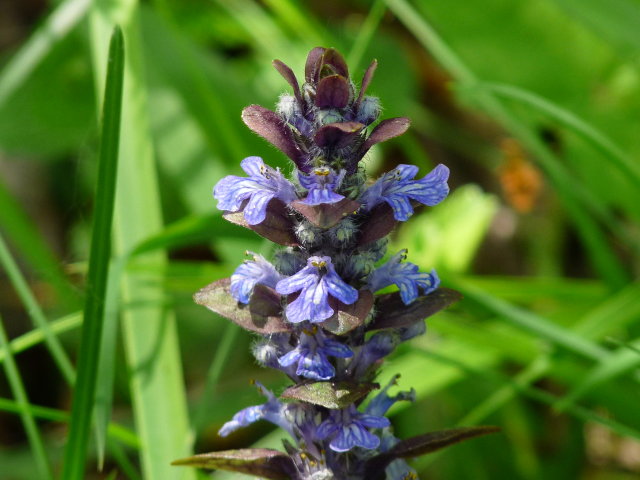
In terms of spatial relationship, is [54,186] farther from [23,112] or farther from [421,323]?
[421,323]

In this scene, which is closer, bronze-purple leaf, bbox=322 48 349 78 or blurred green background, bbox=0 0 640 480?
bronze-purple leaf, bbox=322 48 349 78

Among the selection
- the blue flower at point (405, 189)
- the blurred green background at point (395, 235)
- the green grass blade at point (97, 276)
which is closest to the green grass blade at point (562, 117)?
the blurred green background at point (395, 235)

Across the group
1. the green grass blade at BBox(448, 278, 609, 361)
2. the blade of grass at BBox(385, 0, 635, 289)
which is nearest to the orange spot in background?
the blade of grass at BBox(385, 0, 635, 289)

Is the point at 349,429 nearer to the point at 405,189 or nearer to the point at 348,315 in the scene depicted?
the point at 348,315

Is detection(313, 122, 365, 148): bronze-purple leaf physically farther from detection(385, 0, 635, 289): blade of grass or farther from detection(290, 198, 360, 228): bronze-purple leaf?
detection(385, 0, 635, 289): blade of grass

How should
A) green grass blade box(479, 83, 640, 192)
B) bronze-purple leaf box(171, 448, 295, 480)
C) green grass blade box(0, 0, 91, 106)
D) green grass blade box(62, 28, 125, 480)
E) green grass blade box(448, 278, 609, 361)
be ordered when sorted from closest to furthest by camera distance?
bronze-purple leaf box(171, 448, 295, 480), green grass blade box(62, 28, 125, 480), green grass blade box(479, 83, 640, 192), green grass blade box(448, 278, 609, 361), green grass blade box(0, 0, 91, 106)
